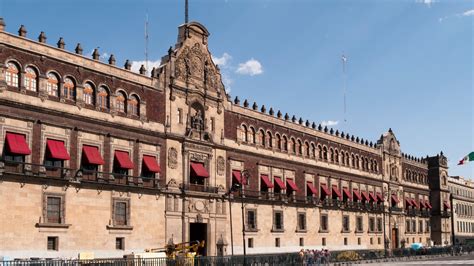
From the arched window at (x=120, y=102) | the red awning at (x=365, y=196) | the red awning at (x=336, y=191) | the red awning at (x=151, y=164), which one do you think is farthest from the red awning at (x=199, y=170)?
the red awning at (x=365, y=196)

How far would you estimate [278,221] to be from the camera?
212ft

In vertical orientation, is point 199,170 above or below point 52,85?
below

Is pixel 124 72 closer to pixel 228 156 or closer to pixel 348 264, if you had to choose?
pixel 228 156

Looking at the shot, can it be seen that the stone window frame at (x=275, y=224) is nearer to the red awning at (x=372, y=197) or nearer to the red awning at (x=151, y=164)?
the red awning at (x=151, y=164)

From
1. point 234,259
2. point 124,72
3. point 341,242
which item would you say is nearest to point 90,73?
point 124,72

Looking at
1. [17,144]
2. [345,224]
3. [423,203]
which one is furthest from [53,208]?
[423,203]

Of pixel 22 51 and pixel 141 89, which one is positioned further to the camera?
pixel 141 89

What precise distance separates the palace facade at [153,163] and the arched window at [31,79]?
8cm

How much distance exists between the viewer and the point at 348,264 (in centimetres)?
5897

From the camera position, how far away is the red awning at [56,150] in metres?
41.5

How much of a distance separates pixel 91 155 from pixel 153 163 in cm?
652

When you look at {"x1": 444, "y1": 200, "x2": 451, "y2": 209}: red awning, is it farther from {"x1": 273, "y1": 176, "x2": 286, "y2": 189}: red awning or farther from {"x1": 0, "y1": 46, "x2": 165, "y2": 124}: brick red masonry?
{"x1": 0, "y1": 46, "x2": 165, "y2": 124}: brick red masonry

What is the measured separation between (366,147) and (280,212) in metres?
26.7

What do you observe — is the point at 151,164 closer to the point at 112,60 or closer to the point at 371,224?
the point at 112,60
